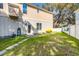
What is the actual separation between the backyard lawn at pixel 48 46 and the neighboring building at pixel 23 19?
22cm

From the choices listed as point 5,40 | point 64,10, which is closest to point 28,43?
point 5,40

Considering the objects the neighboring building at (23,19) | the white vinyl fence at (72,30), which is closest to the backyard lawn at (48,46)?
the white vinyl fence at (72,30)

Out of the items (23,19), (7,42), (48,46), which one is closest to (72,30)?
(48,46)

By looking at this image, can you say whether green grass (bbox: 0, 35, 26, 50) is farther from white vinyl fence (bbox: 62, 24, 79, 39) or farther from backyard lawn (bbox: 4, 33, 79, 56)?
white vinyl fence (bbox: 62, 24, 79, 39)

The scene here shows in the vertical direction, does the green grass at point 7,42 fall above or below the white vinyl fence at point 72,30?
below

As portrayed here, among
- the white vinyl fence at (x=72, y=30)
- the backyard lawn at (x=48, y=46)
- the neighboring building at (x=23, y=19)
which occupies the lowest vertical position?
the backyard lawn at (x=48, y=46)

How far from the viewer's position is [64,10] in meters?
3.92

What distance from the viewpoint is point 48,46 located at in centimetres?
387

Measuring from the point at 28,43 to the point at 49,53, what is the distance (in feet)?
1.58

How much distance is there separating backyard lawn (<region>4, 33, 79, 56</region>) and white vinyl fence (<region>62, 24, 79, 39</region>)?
0.09 metres

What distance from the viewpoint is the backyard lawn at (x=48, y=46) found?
382cm

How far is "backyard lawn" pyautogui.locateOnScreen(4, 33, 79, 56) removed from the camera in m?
3.82

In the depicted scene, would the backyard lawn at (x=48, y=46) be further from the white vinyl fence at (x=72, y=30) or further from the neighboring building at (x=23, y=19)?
the neighboring building at (x=23, y=19)

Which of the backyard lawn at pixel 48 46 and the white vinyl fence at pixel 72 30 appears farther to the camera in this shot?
the white vinyl fence at pixel 72 30
